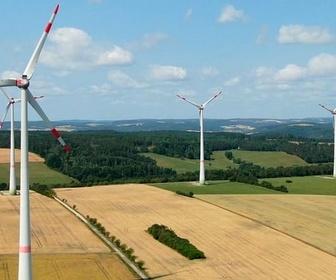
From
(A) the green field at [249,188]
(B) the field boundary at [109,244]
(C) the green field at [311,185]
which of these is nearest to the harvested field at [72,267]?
(B) the field boundary at [109,244]

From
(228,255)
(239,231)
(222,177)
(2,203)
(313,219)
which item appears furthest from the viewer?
(222,177)

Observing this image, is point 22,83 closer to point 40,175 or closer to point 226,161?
point 40,175

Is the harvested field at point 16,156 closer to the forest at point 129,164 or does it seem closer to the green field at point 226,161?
the forest at point 129,164

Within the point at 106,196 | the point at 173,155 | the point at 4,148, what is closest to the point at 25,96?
the point at 106,196

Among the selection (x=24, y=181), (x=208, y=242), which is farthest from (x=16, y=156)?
(x=24, y=181)

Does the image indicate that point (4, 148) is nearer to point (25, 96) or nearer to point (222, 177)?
point (222, 177)

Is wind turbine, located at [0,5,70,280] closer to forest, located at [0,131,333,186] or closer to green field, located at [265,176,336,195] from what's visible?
green field, located at [265,176,336,195]
